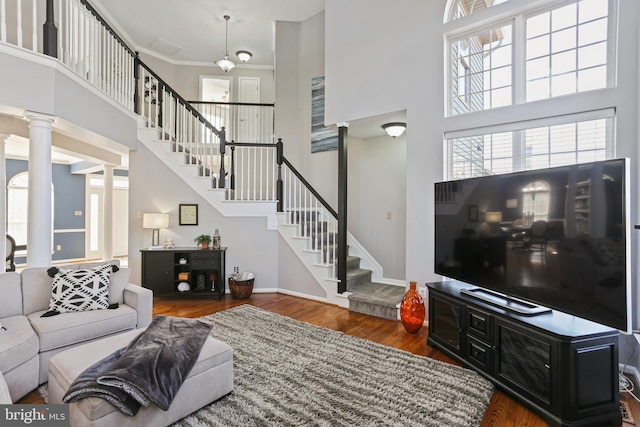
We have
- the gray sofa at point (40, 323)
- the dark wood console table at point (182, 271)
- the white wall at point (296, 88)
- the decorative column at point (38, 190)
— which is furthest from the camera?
the white wall at point (296, 88)

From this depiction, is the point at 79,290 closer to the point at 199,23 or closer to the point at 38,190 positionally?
the point at 38,190

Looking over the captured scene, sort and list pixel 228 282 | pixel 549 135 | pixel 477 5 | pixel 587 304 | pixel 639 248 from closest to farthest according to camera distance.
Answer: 1. pixel 587 304
2. pixel 639 248
3. pixel 549 135
4. pixel 477 5
5. pixel 228 282

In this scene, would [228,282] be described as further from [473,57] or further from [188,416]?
[473,57]

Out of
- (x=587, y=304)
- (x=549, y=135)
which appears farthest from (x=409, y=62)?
(x=587, y=304)

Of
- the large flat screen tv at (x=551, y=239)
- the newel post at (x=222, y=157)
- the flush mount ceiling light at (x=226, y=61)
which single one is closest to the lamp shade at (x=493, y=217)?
the large flat screen tv at (x=551, y=239)

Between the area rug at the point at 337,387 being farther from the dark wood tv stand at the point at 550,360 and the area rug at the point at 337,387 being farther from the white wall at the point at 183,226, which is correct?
the white wall at the point at 183,226

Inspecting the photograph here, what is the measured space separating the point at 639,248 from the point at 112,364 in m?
3.85

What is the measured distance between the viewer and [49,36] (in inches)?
130

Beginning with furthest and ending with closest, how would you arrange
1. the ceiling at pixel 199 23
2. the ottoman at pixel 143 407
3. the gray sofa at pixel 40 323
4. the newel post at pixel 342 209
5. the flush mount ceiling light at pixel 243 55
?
the flush mount ceiling light at pixel 243 55, the ceiling at pixel 199 23, the newel post at pixel 342 209, the gray sofa at pixel 40 323, the ottoman at pixel 143 407

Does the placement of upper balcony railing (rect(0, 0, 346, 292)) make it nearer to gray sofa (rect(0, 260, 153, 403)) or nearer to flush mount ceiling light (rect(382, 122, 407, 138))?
flush mount ceiling light (rect(382, 122, 407, 138))

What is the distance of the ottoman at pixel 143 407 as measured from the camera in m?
1.65

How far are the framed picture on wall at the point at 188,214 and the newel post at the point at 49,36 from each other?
2.50 meters

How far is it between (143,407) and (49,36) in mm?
3793

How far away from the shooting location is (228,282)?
16.7 ft
